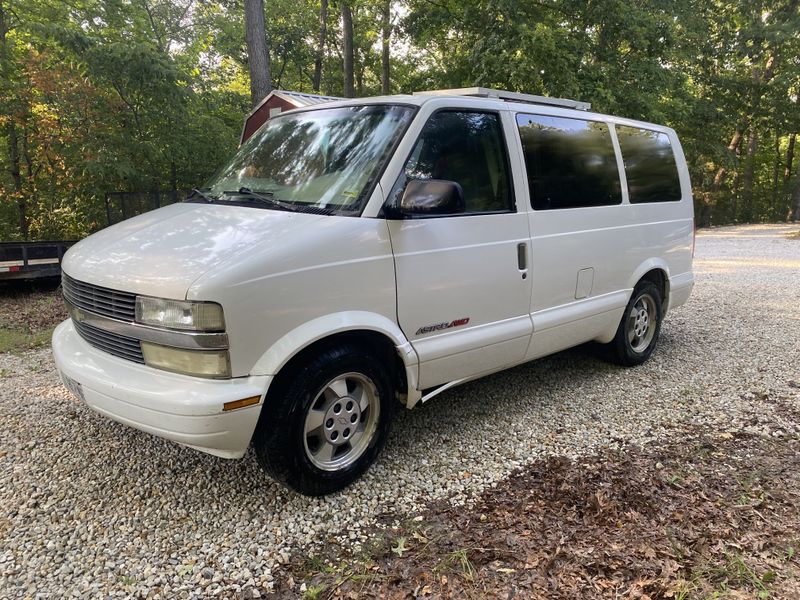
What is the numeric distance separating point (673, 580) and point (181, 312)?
2.42 metres

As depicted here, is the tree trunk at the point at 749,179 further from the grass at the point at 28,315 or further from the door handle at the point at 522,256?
the grass at the point at 28,315

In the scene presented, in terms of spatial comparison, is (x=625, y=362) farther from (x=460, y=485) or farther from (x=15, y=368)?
(x=15, y=368)

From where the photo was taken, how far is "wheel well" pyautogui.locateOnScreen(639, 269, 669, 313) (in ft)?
16.2

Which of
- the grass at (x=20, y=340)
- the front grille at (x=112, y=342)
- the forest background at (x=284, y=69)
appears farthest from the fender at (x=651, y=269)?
the forest background at (x=284, y=69)

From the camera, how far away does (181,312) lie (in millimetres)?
2379

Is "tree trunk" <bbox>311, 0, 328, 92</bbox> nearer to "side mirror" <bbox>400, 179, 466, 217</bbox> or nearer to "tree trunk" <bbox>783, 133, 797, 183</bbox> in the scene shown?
"side mirror" <bbox>400, 179, 466, 217</bbox>

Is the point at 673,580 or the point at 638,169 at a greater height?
the point at 638,169

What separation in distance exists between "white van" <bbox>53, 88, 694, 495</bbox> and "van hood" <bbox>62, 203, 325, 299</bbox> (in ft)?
0.04

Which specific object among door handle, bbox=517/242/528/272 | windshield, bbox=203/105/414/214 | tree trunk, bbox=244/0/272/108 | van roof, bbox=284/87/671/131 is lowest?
door handle, bbox=517/242/528/272

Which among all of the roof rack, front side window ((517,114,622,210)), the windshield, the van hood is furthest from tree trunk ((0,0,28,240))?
front side window ((517,114,622,210))

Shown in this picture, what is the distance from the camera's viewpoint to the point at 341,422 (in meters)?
2.93

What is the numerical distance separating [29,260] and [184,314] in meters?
7.47

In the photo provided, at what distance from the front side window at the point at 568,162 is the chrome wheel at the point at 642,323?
1.09m

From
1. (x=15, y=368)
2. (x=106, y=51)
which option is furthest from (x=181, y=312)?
(x=106, y=51)
